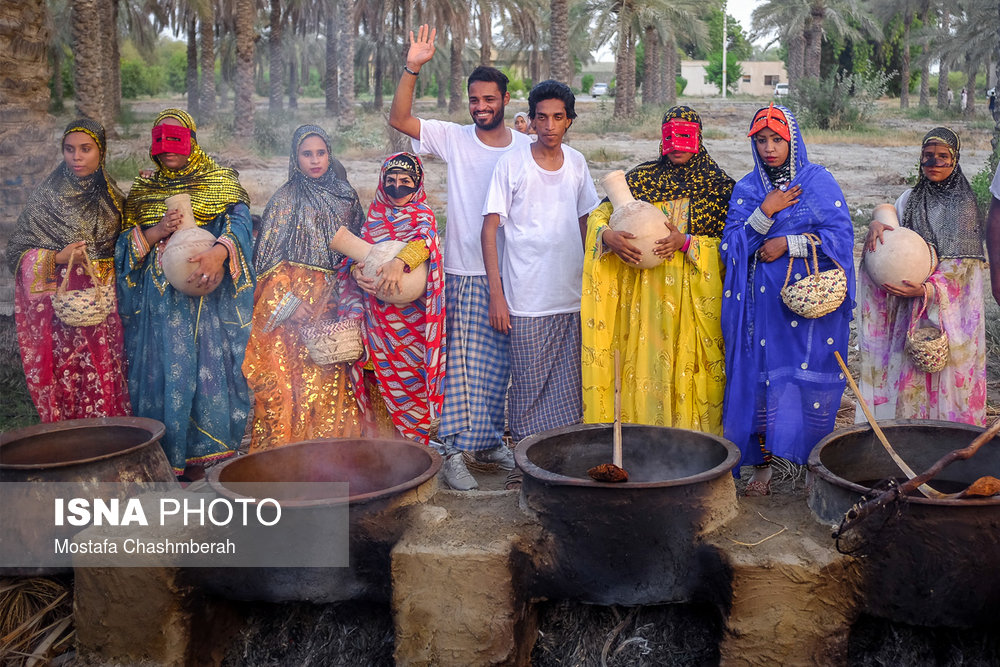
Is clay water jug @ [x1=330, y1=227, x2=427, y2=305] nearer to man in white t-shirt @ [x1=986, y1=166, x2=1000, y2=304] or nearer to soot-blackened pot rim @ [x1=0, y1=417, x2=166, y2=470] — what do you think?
soot-blackened pot rim @ [x1=0, y1=417, x2=166, y2=470]

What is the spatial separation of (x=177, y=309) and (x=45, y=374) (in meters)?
0.64

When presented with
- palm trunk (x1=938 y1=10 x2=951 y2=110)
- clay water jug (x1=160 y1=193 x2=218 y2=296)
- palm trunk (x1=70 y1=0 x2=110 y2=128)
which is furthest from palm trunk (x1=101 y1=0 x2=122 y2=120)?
palm trunk (x1=938 y1=10 x2=951 y2=110)

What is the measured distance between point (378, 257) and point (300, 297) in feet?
1.45

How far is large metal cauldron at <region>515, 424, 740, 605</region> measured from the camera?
106 inches

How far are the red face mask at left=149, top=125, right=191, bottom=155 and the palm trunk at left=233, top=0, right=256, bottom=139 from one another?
1328 centimetres

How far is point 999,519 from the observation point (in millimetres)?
2467

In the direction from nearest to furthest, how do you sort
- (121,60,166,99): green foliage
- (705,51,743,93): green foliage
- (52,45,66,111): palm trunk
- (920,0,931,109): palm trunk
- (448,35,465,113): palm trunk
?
(52,45,66,111): palm trunk → (448,35,465,113): palm trunk → (920,0,931,109): palm trunk → (121,60,166,99): green foliage → (705,51,743,93): green foliage

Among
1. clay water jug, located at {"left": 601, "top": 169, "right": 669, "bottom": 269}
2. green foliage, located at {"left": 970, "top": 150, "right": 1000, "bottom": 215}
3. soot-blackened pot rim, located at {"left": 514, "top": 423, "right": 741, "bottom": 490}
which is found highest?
green foliage, located at {"left": 970, "top": 150, "right": 1000, "bottom": 215}

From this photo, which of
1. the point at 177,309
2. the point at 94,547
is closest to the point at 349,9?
the point at 177,309

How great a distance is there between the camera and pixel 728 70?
1763 inches

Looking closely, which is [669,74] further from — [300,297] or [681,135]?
[300,297]

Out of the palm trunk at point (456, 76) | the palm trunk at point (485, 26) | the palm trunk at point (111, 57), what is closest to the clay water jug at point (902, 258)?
the palm trunk at point (111, 57)

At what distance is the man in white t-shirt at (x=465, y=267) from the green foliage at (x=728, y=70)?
145 feet

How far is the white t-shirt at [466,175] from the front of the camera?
12.6ft
